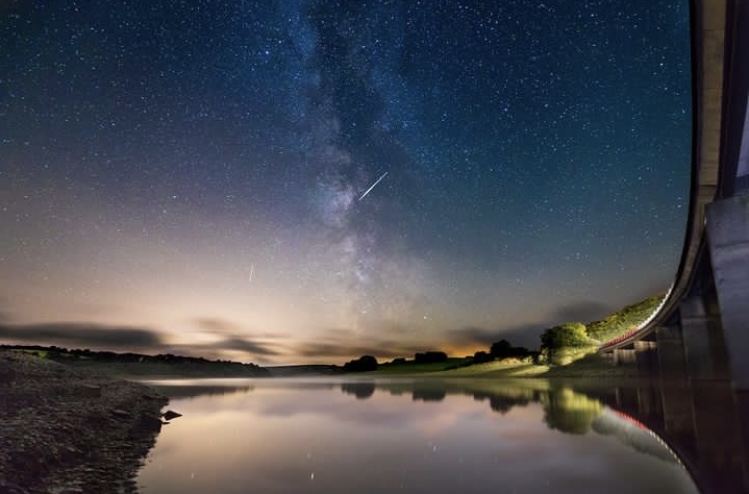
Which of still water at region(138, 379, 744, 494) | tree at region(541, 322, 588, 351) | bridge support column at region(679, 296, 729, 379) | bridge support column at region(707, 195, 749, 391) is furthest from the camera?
tree at region(541, 322, 588, 351)

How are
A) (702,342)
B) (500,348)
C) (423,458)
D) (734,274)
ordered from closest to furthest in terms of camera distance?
(423,458) → (734,274) → (702,342) → (500,348)

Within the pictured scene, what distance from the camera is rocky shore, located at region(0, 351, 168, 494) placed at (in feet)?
30.8

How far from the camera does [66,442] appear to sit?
12797 millimetres

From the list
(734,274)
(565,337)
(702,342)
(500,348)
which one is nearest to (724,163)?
(734,274)

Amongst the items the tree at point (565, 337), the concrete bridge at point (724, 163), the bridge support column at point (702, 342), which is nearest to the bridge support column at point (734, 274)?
the concrete bridge at point (724, 163)

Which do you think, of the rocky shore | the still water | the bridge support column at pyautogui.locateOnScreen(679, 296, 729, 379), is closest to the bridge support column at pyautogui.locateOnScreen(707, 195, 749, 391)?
the still water

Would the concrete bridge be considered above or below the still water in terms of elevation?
above

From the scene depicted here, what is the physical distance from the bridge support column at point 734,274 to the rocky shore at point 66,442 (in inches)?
1067

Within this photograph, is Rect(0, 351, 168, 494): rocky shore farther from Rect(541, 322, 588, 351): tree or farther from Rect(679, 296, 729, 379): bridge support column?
Rect(541, 322, 588, 351): tree

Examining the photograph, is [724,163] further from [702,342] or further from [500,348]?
[500,348]

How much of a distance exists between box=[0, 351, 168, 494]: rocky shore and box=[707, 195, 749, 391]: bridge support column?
1067 inches

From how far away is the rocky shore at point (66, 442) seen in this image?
9391mm

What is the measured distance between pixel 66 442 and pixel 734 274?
2959 cm

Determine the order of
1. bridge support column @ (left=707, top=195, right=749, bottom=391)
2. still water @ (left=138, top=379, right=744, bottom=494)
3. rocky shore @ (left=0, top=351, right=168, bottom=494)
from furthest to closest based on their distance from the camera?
bridge support column @ (left=707, top=195, right=749, bottom=391) < still water @ (left=138, top=379, right=744, bottom=494) < rocky shore @ (left=0, top=351, right=168, bottom=494)
